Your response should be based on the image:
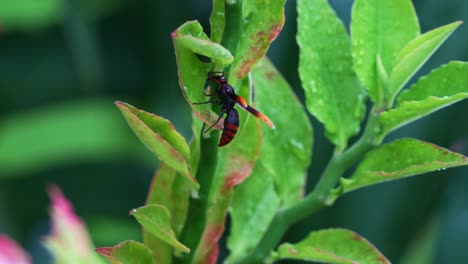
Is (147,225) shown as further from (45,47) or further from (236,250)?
(45,47)

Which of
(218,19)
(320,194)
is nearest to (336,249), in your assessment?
(320,194)

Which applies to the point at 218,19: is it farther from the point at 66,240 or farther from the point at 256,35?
the point at 66,240

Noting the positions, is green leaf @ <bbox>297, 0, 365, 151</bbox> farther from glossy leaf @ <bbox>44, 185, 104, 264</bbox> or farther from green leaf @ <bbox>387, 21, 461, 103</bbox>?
glossy leaf @ <bbox>44, 185, 104, 264</bbox>

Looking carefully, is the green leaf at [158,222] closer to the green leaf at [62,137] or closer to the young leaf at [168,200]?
the young leaf at [168,200]

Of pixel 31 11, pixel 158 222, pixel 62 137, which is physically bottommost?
pixel 62 137

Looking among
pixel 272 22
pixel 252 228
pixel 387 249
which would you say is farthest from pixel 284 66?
pixel 272 22

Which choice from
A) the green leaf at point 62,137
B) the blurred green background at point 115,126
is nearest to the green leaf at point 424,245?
the blurred green background at point 115,126
